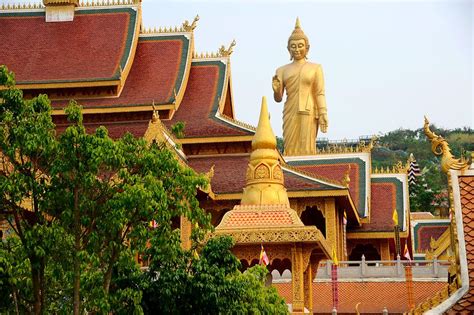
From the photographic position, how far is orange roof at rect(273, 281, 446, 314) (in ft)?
78.4

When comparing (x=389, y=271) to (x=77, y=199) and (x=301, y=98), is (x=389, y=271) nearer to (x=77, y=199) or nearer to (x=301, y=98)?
(x=301, y=98)

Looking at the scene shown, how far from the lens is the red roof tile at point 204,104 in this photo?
2991 centimetres

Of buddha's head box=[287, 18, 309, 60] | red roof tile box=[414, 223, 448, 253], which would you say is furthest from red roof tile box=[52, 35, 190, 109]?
red roof tile box=[414, 223, 448, 253]

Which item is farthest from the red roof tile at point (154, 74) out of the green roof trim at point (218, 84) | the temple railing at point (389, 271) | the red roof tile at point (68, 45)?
the temple railing at point (389, 271)

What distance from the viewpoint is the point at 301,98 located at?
36344 millimetres

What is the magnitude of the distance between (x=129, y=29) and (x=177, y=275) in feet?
66.6

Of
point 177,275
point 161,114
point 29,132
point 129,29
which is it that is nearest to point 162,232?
point 177,275

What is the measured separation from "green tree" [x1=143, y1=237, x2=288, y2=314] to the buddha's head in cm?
2206

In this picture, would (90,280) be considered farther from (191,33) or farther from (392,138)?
(392,138)

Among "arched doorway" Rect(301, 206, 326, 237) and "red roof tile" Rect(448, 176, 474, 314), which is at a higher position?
"arched doorway" Rect(301, 206, 326, 237)

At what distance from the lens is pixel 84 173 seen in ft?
43.3

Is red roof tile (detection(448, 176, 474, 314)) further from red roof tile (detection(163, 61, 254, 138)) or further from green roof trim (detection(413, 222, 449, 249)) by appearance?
green roof trim (detection(413, 222, 449, 249))

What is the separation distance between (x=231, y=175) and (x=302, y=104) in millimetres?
8210

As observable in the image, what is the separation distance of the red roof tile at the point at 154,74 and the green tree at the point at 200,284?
53.4 ft
